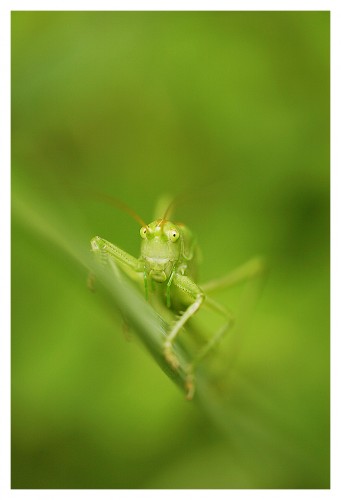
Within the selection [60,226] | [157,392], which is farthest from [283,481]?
[60,226]

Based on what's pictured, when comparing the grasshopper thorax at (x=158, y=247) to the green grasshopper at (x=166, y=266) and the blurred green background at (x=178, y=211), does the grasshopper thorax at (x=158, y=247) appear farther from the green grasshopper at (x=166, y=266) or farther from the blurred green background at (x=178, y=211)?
the blurred green background at (x=178, y=211)

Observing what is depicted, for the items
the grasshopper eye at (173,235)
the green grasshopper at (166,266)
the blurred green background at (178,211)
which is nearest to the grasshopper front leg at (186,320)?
the green grasshopper at (166,266)

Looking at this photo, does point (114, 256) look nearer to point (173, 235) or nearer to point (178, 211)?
point (173, 235)

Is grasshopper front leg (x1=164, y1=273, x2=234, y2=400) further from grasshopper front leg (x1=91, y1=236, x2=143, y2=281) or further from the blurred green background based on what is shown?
the blurred green background

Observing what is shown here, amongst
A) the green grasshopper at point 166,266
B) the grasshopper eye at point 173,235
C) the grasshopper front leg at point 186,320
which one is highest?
the grasshopper eye at point 173,235

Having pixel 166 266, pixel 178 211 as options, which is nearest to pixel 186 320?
pixel 166 266

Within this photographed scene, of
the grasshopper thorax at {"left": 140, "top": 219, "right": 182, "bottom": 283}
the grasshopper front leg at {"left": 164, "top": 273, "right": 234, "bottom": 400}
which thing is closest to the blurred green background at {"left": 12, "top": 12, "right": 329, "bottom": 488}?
the grasshopper front leg at {"left": 164, "top": 273, "right": 234, "bottom": 400}
